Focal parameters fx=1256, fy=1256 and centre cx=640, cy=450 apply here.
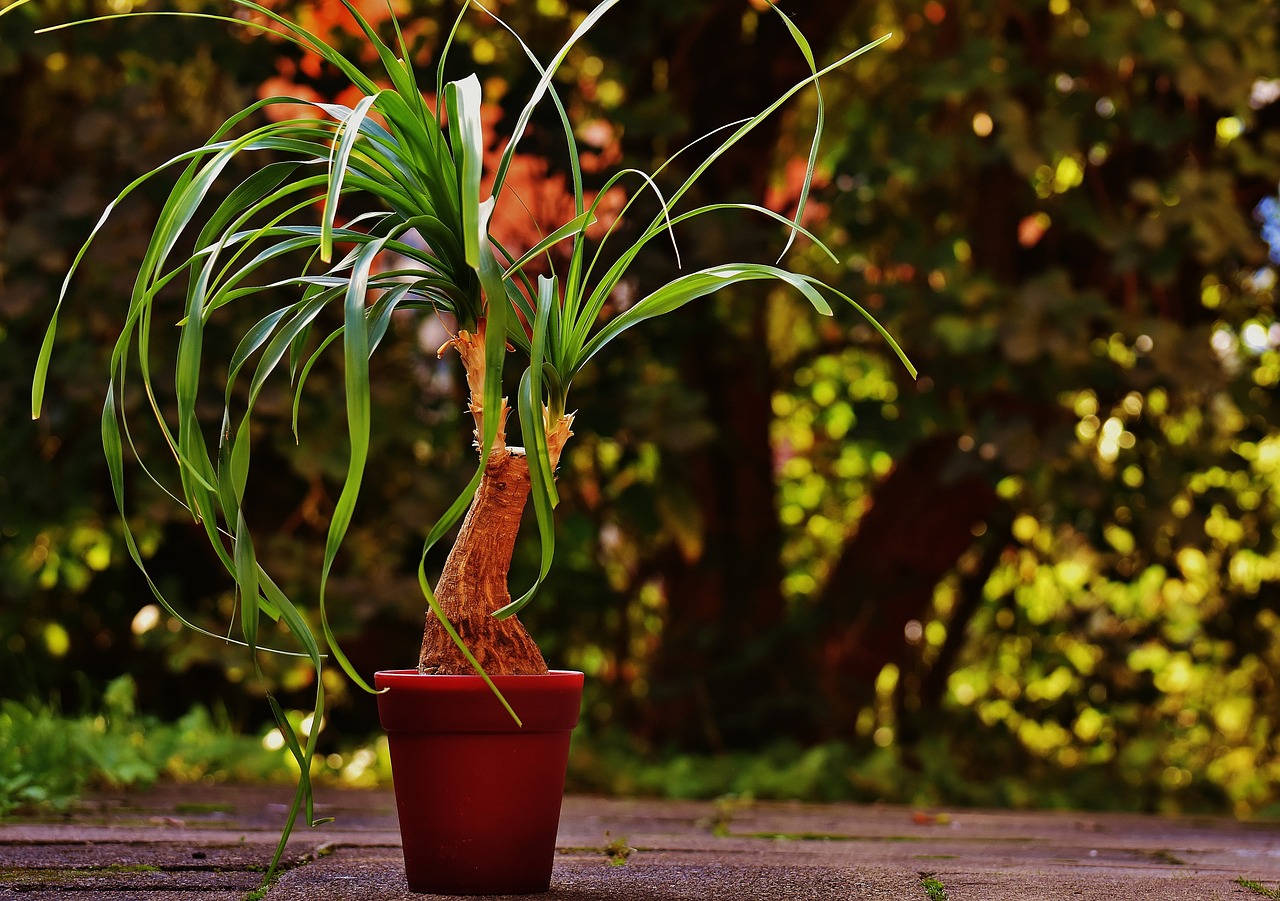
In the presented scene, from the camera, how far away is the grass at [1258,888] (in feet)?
4.46

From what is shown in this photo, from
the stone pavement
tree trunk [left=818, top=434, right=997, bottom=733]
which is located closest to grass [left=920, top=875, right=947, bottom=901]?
the stone pavement

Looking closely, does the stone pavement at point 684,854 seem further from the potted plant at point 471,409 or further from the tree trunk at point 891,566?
the tree trunk at point 891,566

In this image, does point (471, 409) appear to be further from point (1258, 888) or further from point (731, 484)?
point (731, 484)

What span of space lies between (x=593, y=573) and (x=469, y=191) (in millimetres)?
2695

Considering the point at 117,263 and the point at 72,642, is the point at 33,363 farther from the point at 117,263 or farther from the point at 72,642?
the point at 72,642

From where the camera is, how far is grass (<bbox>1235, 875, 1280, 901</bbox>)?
1.36 metres

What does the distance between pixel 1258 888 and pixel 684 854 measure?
0.68 metres

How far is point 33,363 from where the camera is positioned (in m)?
2.85

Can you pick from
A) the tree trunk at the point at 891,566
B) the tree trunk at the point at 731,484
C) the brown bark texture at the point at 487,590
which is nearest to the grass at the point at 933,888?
the brown bark texture at the point at 487,590

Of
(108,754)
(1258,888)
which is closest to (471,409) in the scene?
(1258,888)

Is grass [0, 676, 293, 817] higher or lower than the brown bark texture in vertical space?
lower

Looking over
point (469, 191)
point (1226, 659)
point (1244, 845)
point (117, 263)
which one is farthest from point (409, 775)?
point (1226, 659)

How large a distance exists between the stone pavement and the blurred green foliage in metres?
0.57

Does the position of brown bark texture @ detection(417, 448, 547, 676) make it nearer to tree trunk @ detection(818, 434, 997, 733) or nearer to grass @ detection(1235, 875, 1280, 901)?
grass @ detection(1235, 875, 1280, 901)
